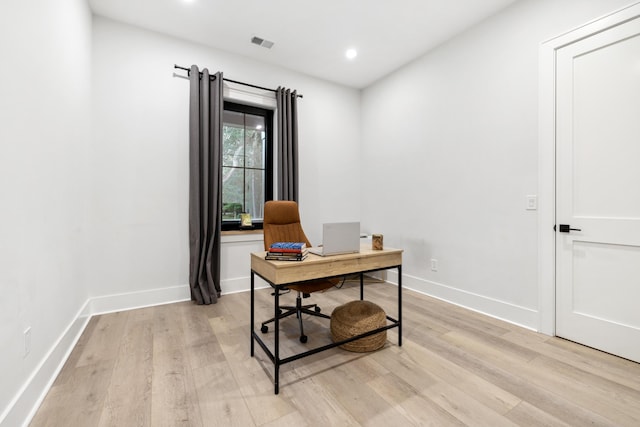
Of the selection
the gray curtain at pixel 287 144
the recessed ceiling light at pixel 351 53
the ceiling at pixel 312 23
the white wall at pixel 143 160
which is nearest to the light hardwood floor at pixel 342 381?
the white wall at pixel 143 160

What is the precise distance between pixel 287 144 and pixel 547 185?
2831mm

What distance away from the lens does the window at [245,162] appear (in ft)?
12.3

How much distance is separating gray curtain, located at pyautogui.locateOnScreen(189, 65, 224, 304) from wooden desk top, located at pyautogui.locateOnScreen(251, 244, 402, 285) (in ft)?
4.76

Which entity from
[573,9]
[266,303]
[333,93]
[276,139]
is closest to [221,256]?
[266,303]

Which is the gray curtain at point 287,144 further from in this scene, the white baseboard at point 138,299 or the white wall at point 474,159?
the white baseboard at point 138,299

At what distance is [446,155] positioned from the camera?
11.0 ft

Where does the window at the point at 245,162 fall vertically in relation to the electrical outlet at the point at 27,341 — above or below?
above

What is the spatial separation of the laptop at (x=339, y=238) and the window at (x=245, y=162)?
2015mm

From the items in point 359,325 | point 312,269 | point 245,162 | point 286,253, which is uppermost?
point 245,162

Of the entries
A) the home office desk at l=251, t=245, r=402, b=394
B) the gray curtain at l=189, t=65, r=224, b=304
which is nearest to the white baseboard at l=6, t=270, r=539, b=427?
the gray curtain at l=189, t=65, r=224, b=304

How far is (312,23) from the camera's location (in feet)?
9.97

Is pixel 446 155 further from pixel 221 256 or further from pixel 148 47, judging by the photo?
pixel 148 47

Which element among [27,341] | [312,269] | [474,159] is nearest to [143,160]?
[27,341]

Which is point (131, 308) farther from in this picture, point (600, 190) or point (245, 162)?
point (600, 190)
